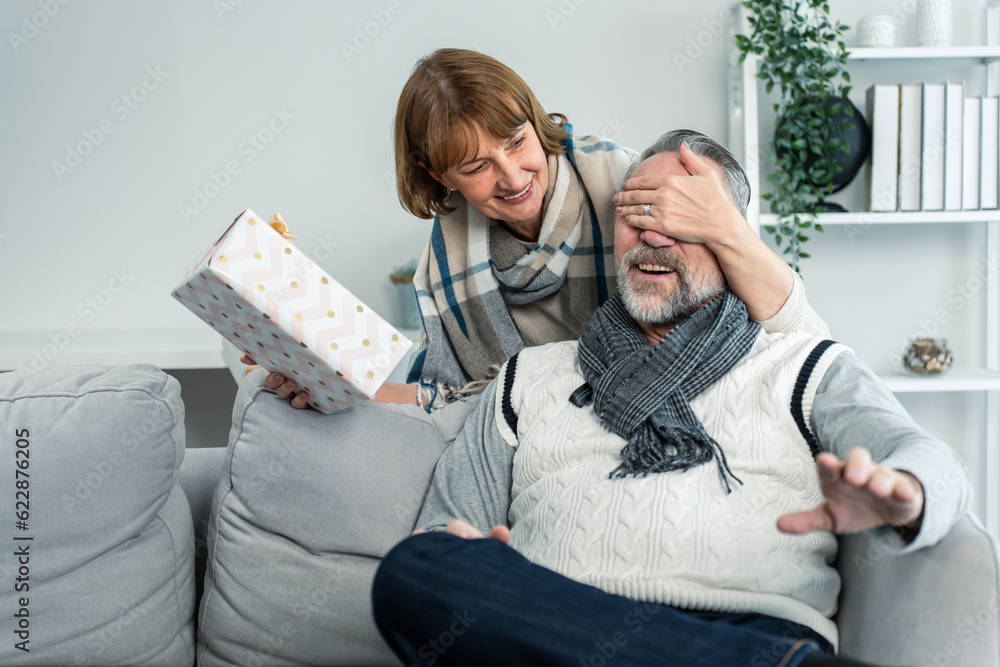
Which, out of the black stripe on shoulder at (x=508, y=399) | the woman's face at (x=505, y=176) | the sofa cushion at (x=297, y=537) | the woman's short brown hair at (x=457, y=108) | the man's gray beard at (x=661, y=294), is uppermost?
the woman's short brown hair at (x=457, y=108)

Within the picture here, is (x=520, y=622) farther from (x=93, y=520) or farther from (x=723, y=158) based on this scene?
(x=723, y=158)

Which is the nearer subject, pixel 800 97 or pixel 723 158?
pixel 723 158

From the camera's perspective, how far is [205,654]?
1.21 metres

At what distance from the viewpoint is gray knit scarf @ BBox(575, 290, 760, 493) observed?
41.9 inches

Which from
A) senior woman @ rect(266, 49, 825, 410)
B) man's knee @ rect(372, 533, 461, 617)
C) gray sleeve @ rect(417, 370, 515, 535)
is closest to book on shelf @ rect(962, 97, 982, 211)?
senior woman @ rect(266, 49, 825, 410)

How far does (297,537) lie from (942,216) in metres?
1.95

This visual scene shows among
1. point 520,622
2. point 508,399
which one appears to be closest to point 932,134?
point 508,399

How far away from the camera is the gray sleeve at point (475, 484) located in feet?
3.99

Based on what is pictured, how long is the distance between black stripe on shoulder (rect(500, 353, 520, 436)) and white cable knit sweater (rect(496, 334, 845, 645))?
0.03 m

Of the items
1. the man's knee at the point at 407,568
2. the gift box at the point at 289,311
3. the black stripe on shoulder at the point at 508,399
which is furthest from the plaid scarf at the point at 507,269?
the man's knee at the point at 407,568

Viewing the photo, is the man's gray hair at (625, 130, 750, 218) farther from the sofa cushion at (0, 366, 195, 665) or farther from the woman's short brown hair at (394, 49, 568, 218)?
the sofa cushion at (0, 366, 195, 665)

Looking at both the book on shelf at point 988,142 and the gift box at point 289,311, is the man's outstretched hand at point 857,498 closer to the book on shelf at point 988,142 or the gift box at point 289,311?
the gift box at point 289,311

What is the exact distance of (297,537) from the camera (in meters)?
1.21

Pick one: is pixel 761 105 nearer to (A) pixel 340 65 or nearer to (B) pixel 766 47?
(B) pixel 766 47
